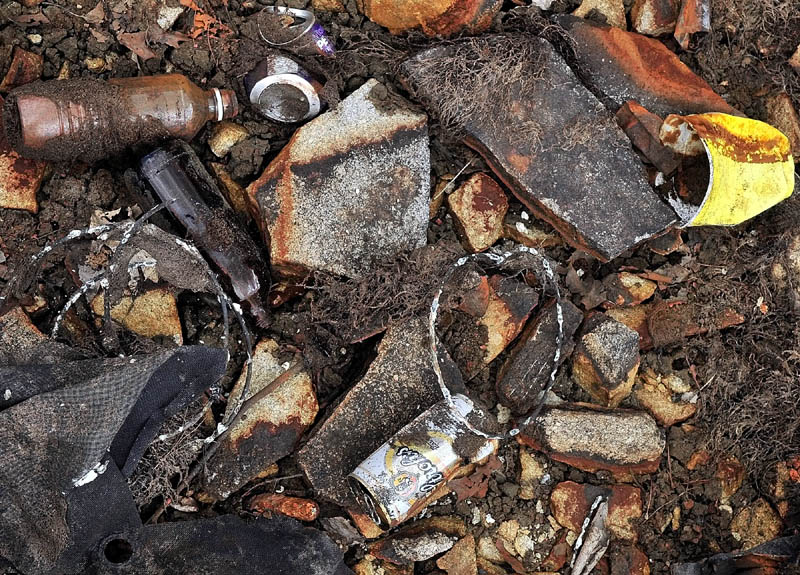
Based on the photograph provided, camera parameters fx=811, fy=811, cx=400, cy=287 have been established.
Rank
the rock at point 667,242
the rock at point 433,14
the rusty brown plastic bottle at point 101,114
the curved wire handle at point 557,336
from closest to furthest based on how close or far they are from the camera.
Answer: the rusty brown plastic bottle at point 101,114
the curved wire handle at point 557,336
the rock at point 433,14
the rock at point 667,242

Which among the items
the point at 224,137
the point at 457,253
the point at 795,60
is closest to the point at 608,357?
the point at 457,253

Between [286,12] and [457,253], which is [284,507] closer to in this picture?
[457,253]

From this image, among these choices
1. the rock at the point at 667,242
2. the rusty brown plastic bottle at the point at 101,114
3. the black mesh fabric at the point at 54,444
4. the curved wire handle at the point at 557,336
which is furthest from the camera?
the rock at the point at 667,242

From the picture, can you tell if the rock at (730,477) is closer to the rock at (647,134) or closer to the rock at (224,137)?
the rock at (647,134)

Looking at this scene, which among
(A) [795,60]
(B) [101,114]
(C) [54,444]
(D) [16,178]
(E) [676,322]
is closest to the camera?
(C) [54,444]

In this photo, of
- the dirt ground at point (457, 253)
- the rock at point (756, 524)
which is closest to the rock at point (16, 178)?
the dirt ground at point (457, 253)

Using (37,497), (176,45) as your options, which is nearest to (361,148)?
(176,45)

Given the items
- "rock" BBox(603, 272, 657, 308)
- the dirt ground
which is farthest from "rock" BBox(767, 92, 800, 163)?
"rock" BBox(603, 272, 657, 308)
